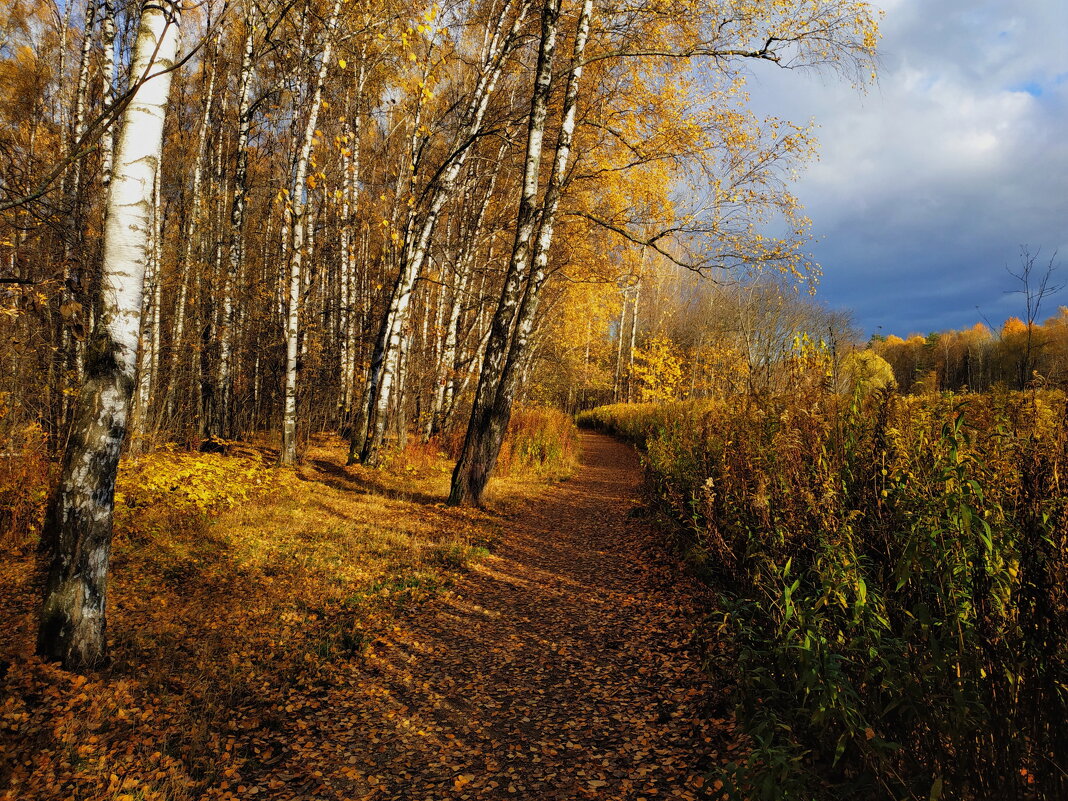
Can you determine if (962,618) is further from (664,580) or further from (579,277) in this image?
(579,277)

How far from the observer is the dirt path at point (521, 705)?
2.74 m

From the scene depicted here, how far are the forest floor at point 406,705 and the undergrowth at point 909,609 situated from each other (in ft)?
1.70

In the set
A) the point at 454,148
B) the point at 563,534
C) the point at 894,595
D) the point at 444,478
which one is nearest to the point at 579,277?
the point at 454,148

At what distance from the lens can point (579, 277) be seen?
1453cm

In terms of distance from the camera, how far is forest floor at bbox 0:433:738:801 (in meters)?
2.60

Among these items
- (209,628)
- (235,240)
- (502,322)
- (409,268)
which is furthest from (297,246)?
(209,628)

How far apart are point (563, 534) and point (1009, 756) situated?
5988mm

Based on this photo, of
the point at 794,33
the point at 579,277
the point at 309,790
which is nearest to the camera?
the point at 309,790

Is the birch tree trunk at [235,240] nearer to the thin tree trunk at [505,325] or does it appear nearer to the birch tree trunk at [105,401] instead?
the thin tree trunk at [505,325]

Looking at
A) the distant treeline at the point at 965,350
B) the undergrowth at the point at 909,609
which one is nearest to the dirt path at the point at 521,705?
the undergrowth at the point at 909,609

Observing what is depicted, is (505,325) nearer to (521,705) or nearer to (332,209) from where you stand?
(521,705)

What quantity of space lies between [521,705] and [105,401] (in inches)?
124

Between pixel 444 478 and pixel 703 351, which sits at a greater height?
pixel 703 351

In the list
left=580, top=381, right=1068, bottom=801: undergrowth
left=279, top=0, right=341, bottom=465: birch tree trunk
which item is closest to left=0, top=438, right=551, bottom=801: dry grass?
left=279, top=0, right=341, bottom=465: birch tree trunk
